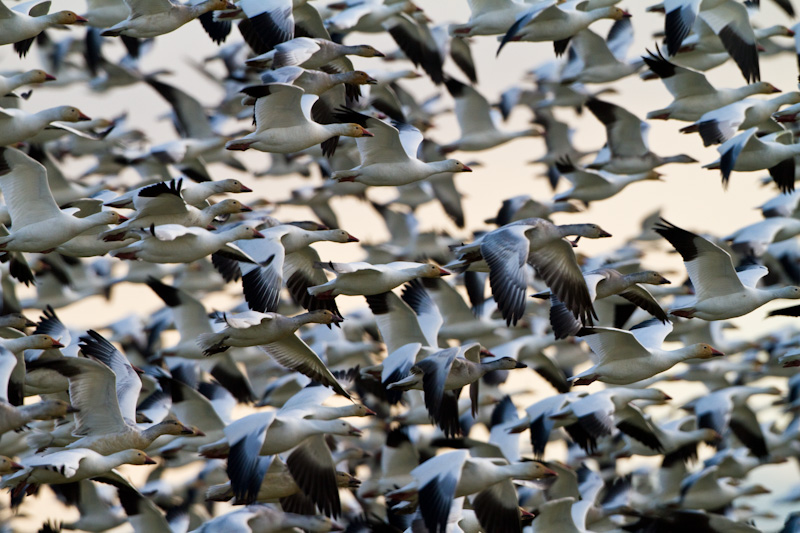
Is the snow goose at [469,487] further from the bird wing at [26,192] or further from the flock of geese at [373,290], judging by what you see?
the bird wing at [26,192]

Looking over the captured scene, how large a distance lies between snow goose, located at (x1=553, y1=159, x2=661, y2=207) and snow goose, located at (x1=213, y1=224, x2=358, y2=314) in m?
4.27

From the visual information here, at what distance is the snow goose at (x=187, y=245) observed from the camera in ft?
35.3

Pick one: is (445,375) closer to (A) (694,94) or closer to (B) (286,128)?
(B) (286,128)

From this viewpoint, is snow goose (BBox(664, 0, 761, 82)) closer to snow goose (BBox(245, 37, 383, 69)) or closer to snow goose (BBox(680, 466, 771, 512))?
snow goose (BBox(245, 37, 383, 69))

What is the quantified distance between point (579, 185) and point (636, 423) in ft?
12.2

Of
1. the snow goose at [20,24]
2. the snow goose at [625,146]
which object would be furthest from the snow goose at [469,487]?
the snow goose at [625,146]

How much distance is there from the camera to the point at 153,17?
1177cm

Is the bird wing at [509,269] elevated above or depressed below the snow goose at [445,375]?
above

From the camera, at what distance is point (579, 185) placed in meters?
15.8

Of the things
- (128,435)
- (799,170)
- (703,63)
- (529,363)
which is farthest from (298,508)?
(799,170)

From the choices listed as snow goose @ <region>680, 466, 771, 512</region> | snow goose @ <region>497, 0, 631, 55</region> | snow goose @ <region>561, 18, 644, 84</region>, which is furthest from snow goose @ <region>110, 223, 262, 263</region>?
snow goose @ <region>680, 466, 771, 512</region>

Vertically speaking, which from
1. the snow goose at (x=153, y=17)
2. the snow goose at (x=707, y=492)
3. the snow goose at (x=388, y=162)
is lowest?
the snow goose at (x=707, y=492)

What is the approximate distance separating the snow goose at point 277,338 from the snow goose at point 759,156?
417 cm

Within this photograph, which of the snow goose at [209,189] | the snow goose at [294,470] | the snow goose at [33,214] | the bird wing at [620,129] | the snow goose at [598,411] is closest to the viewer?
the snow goose at [294,470]
